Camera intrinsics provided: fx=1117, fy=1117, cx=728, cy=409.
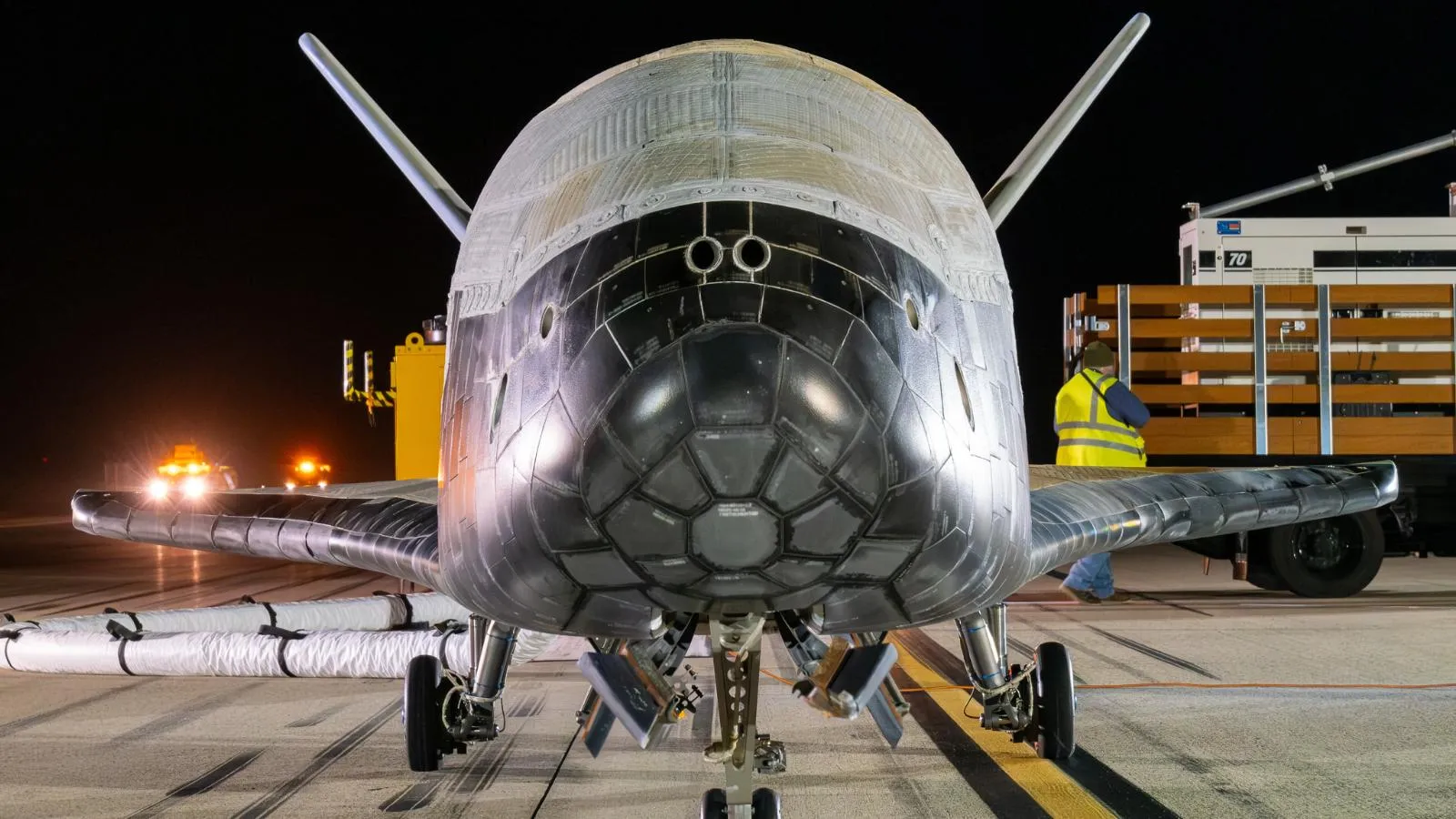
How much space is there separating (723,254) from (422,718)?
3.10 m

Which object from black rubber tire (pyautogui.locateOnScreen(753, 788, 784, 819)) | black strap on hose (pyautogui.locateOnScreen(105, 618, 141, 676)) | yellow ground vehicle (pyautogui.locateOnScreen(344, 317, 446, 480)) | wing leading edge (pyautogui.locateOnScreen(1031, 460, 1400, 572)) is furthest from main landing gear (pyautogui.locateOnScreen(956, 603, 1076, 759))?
yellow ground vehicle (pyautogui.locateOnScreen(344, 317, 446, 480))

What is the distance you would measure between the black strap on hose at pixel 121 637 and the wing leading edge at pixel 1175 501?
5214 mm

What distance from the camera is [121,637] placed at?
6562 mm

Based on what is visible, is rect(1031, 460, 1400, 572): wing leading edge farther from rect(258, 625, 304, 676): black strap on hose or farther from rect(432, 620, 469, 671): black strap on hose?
rect(258, 625, 304, 676): black strap on hose

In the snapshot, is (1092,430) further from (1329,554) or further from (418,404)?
(418,404)

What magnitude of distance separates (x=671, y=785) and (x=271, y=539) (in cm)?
215

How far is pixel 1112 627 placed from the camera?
330 inches

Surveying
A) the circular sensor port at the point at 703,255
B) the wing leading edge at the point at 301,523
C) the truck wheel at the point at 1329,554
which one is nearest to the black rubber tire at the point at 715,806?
the wing leading edge at the point at 301,523

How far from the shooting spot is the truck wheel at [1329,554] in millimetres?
9820

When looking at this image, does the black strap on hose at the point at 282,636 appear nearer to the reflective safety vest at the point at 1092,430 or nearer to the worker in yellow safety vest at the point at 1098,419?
the reflective safety vest at the point at 1092,430

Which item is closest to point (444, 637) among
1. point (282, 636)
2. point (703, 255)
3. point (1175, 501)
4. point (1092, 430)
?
point (282, 636)

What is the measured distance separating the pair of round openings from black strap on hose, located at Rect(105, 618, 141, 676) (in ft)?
19.0

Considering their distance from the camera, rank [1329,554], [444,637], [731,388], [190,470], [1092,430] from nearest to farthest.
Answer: [731,388]
[444,637]
[1092,430]
[1329,554]
[190,470]

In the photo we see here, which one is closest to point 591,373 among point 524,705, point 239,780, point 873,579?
point 873,579
